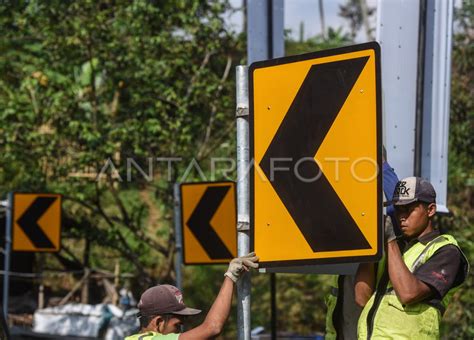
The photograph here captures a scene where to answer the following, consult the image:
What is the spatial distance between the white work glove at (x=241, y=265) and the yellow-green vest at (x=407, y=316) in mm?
606

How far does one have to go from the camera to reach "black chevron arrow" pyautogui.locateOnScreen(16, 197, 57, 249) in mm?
11242

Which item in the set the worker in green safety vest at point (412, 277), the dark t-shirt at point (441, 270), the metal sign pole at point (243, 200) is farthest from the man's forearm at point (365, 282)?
the metal sign pole at point (243, 200)

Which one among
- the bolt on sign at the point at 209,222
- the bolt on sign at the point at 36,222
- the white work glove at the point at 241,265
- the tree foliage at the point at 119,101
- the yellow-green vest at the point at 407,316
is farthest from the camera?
the tree foliage at the point at 119,101

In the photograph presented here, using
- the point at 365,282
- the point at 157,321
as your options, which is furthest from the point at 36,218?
the point at 365,282

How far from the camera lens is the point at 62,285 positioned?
2006 cm

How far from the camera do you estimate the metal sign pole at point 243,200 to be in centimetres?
405

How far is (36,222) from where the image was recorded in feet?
36.9

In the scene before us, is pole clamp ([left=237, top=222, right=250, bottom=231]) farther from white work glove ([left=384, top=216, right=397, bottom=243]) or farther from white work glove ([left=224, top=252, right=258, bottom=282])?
white work glove ([left=384, top=216, right=397, bottom=243])

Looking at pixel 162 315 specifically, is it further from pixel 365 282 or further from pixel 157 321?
pixel 365 282

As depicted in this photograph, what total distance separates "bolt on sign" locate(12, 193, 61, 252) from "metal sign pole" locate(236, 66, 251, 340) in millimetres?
7313

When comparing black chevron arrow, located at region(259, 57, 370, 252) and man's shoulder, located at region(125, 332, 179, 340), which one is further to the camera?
man's shoulder, located at region(125, 332, 179, 340)

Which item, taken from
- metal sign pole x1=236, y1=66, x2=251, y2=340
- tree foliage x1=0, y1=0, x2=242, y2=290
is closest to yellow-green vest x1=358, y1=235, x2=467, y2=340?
metal sign pole x1=236, y1=66, x2=251, y2=340

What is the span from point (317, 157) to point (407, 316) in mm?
817

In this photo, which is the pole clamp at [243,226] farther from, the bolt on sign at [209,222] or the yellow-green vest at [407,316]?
the bolt on sign at [209,222]
